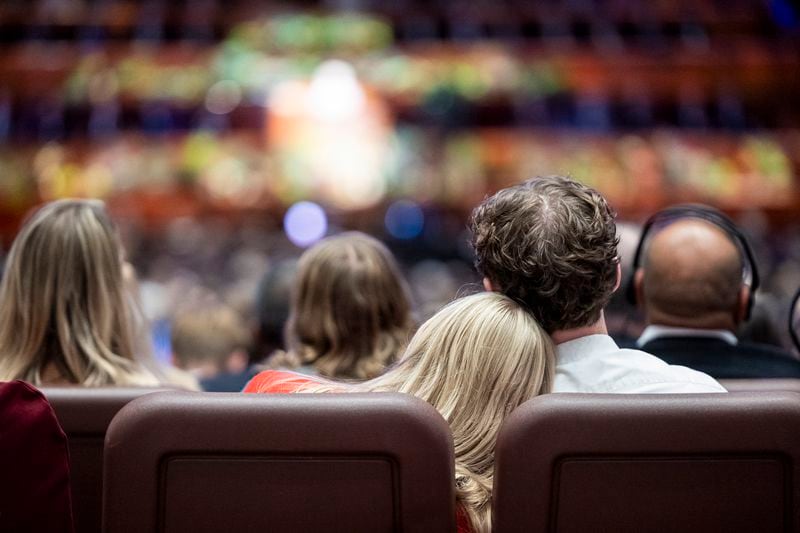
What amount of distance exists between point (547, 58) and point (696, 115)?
1.49 metres

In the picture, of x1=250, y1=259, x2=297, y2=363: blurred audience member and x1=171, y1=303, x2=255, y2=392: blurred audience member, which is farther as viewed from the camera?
x1=171, y1=303, x2=255, y2=392: blurred audience member

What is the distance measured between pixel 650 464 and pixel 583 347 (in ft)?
0.91

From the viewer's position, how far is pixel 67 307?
197 cm

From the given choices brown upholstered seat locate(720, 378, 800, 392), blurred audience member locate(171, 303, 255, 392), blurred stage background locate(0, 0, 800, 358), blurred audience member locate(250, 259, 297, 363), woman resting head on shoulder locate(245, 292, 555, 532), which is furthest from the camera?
blurred stage background locate(0, 0, 800, 358)

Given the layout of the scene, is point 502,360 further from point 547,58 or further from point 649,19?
point 649,19

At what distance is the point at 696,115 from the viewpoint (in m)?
8.27

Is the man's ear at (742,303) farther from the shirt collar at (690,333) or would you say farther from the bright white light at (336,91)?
the bright white light at (336,91)

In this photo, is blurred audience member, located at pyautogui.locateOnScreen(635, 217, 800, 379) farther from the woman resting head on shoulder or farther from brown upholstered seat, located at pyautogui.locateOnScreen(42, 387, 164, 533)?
brown upholstered seat, located at pyautogui.locateOnScreen(42, 387, 164, 533)

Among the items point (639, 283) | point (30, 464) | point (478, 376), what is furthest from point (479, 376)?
point (639, 283)

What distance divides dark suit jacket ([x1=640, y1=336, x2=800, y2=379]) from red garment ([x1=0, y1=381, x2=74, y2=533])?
1.28m

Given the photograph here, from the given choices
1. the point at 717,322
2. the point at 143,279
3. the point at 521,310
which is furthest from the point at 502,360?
the point at 143,279

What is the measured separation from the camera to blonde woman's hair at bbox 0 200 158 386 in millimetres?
1923

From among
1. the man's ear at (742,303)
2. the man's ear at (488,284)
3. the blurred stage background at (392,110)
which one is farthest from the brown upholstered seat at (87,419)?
the blurred stage background at (392,110)

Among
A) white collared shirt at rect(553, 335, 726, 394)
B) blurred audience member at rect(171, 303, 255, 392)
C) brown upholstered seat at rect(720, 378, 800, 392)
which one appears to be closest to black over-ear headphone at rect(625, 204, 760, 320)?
brown upholstered seat at rect(720, 378, 800, 392)
